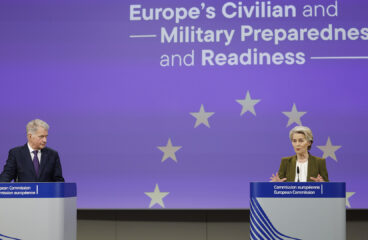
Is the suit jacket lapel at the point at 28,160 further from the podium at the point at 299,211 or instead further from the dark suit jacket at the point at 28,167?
the podium at the point at 299,211

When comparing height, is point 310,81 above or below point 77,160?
above

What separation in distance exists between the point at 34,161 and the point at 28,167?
0.06 meters

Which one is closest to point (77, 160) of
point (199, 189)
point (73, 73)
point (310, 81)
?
point (73, 73)

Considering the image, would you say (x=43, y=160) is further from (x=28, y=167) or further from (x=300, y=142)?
(x=300, y=142)

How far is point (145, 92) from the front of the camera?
18.1 ft

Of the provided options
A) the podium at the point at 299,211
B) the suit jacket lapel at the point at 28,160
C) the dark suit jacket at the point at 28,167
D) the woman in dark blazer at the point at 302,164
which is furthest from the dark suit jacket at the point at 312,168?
the suit jacket lapel at the point at 28,160

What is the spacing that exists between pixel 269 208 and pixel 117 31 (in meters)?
2.70

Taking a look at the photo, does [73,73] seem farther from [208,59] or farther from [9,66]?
[208,59]

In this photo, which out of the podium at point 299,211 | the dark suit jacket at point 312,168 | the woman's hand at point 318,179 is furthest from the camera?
the dark suit jacket at point 312,168

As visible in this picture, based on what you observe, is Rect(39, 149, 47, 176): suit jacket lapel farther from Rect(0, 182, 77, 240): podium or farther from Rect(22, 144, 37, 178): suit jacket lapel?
Rect(0, 182, 77, 240): podium

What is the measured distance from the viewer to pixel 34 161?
4312mm

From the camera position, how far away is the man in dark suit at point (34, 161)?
4285 millimetres

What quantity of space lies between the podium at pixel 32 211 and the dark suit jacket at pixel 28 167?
715mm

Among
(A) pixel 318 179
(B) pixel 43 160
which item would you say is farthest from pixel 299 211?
(B) pixel 43 160
